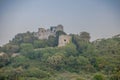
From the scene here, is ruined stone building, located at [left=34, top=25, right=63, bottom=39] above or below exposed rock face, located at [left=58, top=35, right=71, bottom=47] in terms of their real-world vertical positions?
above

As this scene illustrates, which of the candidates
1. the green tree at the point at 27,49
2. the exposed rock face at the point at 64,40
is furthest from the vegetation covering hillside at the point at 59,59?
the exposed rock face at the point at 64,40

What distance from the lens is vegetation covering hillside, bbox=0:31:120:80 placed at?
630 inches

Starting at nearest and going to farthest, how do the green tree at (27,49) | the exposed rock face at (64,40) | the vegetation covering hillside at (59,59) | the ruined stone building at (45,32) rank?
the vegetation covering hillside at (59,59) → the green tree at (27,49) → the exposed rock face at (64,40) → the ruined stone building at (45,32)

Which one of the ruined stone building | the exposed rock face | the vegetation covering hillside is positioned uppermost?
the ruined stone building

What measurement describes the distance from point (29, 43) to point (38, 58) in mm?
1730

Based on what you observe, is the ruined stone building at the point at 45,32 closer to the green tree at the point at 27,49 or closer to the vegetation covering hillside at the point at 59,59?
the vegetation covering hillside at the point at 59,59

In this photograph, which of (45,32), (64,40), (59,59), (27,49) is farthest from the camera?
(45,32)

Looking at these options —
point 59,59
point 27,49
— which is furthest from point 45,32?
point 59,59

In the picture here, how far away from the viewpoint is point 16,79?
1511 centimetres

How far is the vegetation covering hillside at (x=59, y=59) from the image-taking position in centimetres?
1600

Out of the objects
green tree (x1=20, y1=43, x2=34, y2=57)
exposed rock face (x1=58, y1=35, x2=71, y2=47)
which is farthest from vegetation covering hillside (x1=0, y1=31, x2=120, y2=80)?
exposed rock face (x1=58, y1=35, x2=71, y2=47)

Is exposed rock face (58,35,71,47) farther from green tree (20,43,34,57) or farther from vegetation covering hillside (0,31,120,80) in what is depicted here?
green tree (20,43,34,57)

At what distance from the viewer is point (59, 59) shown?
1805 centimetres

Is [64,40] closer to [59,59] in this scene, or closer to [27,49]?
[27,49]
